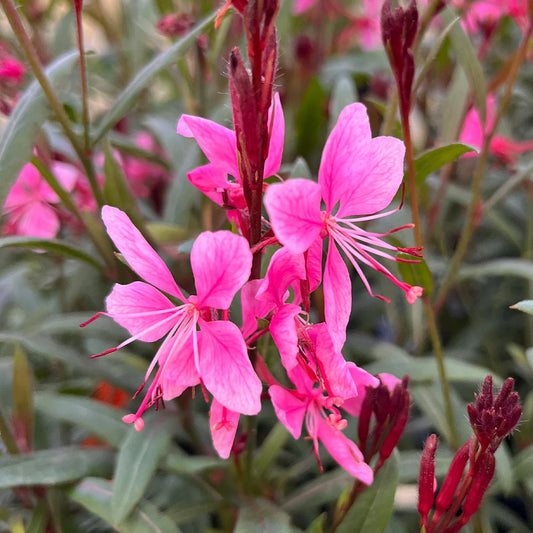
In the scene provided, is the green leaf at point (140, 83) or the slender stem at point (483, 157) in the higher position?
the green leaf at point (140, 83)

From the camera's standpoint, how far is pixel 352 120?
1.35ft

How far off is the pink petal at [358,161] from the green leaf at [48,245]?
330mm

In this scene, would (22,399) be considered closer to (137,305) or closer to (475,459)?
(137,305)

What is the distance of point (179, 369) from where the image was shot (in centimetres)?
44

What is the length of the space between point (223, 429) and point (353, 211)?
0.60 ft

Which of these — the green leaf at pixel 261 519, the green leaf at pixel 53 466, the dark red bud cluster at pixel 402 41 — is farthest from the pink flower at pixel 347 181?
the green leaf at pixel 53 466

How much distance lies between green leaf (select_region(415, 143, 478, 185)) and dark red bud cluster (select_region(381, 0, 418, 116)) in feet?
0.26

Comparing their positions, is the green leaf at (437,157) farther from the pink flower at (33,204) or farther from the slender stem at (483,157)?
the pink flower at (33,204)

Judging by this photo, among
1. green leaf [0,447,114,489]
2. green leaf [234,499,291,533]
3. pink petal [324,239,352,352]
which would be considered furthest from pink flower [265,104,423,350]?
green leaf [0,447,114,489]

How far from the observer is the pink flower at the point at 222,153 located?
433 millimetres

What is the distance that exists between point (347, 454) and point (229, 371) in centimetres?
13

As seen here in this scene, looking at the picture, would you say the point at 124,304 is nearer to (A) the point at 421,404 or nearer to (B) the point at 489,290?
(A) the point at 421,404

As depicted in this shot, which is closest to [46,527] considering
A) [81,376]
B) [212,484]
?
[212,484]

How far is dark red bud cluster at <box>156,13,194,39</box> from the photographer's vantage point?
745 millimetres
